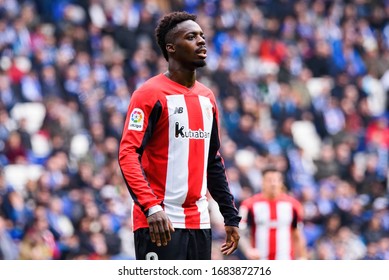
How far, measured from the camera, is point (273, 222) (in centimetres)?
1204

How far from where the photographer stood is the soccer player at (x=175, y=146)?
7.31m

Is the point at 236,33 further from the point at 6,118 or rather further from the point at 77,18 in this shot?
the point at 6,118

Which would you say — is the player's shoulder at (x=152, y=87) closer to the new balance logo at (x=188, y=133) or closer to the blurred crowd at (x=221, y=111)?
the new balance logo at (x=188, y=133)

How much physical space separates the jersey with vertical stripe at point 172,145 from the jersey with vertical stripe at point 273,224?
449 cm

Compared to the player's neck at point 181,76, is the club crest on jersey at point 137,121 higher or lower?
lower

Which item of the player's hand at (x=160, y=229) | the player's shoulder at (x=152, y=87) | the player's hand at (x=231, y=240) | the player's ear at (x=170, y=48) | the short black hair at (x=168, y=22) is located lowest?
the player's hand at (x=231, y=240)

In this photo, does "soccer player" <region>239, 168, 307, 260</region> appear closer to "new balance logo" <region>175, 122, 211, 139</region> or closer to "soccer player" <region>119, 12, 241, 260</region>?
"soccer player" <region>119, 12, 241, 260</region>

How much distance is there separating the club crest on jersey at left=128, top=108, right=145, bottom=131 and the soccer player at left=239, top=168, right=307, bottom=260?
4.82m

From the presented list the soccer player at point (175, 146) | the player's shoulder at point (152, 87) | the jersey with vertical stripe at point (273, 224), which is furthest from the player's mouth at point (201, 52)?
the jersey with vertical stripe at point (273, 224)

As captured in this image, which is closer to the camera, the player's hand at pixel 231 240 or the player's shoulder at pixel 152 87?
the player's shoulder at pixel 152 87

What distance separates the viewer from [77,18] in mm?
21094

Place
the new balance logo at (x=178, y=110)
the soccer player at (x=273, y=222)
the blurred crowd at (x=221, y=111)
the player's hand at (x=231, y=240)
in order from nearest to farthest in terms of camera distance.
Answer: the new balance logo at (x=178, y=110) → the player's hand at (x=231, y=240) → the soccer player at (x=273, y=222) → the blurred crowd at (x=221, y=111)

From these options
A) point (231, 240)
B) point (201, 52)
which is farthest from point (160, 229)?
point (201, 52)

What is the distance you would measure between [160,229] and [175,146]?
61cm
